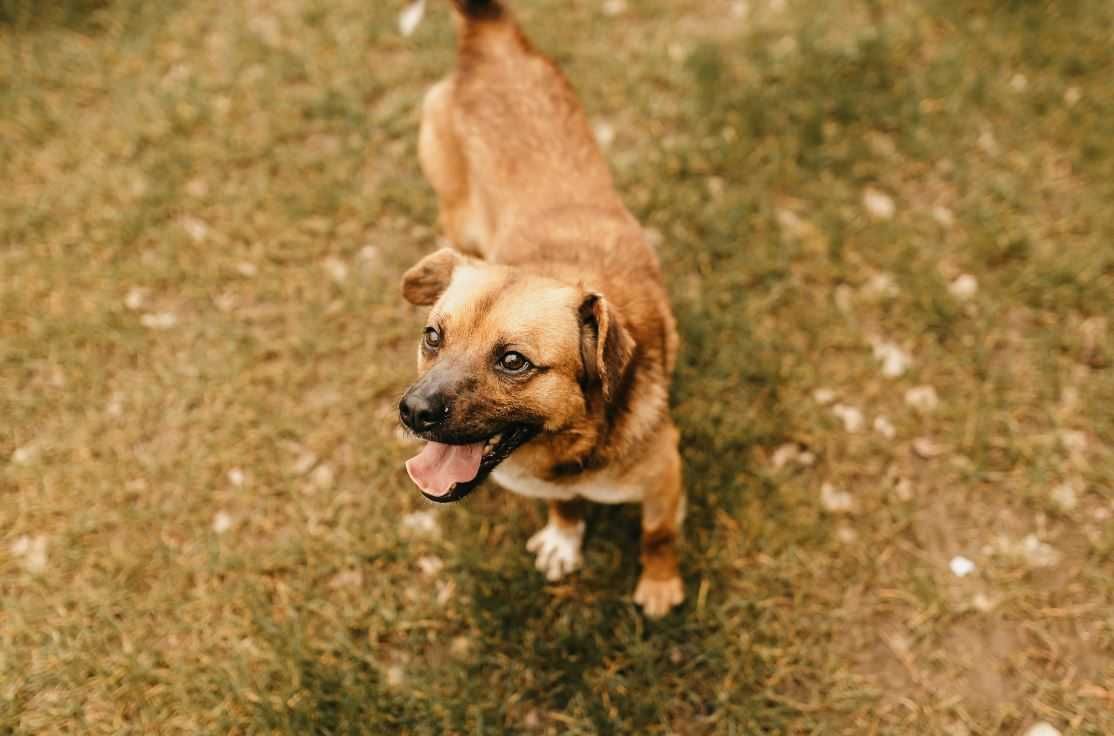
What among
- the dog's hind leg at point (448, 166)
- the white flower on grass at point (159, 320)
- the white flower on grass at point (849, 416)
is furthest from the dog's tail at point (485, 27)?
the white flower on grass at point (849, 416)

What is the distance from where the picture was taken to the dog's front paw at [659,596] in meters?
3.71

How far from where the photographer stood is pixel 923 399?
431 cm

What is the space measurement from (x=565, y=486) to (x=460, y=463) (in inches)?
19.5

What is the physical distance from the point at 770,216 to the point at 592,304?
2627mm

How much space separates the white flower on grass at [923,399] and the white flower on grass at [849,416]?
30cm

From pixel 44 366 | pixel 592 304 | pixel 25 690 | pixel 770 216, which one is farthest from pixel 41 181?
pixel 770 216

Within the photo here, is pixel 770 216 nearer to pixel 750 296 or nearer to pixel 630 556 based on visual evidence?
pixel 750 296

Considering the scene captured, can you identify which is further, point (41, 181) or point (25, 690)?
point (41, 181)

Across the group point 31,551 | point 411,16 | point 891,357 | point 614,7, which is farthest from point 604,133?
point 31,551

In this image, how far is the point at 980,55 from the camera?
18.6 feet

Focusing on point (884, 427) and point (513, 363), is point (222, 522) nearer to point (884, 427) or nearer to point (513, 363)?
point (513, 363)

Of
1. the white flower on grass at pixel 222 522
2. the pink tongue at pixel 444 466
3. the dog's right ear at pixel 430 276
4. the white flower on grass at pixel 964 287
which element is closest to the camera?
the pink tongue at pixel 444 466

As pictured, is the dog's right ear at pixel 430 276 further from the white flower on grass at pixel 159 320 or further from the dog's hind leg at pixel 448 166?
the white flower on grass at pixel 159 320

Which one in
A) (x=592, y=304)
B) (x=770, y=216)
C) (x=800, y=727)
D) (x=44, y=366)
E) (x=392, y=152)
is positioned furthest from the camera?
(x=392, y=152)
